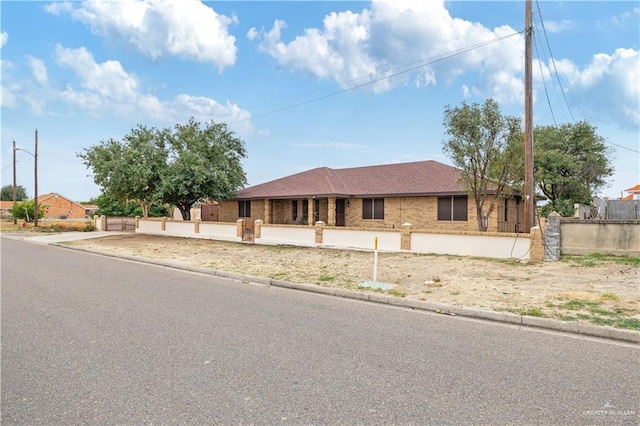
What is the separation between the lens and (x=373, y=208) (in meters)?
25.6

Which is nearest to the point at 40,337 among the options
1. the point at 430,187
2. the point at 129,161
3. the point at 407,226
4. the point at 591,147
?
the point at 407,226

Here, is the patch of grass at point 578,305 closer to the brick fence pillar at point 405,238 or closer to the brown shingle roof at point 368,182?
the brick fence pillar at point 405,238

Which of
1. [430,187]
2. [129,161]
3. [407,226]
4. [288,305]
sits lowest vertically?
[288,305]

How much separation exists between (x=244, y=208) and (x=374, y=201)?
10.8 m

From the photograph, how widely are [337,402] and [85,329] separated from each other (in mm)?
4227

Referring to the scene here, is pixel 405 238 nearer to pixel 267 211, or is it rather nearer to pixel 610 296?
pixel 610 296

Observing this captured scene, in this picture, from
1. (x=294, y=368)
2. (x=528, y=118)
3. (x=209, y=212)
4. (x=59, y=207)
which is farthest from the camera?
(x=59, y=207)

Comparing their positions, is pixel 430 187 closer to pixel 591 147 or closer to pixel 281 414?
pixel 591 147

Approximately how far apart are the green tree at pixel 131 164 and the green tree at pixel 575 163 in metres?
27.2

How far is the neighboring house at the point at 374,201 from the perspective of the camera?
22.6m

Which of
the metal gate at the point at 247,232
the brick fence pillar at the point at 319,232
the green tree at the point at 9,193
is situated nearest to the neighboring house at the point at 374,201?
the metal gate at the point at 247,232

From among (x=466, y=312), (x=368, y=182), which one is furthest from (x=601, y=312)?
(x=368, y=182)

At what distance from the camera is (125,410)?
3.52 metres

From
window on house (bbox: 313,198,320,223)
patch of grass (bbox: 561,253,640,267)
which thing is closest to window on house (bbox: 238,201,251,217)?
window on house (bbox: 313,198,320,223)
